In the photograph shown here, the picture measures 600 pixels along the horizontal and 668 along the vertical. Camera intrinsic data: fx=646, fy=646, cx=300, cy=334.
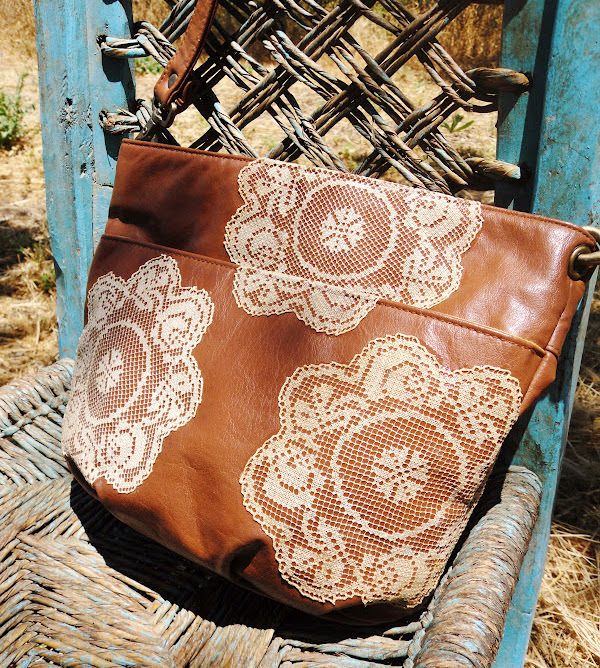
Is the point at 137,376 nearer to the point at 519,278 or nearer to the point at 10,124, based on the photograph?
the point at 519,278

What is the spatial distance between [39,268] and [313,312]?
1.94m

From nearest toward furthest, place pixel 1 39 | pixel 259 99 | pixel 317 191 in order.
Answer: pixel 317 191 < pixel 259 99 < pixel 1 39

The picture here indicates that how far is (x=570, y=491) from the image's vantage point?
1.62 m

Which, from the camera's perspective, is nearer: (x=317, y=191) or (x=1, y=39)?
(x=317, y=191)

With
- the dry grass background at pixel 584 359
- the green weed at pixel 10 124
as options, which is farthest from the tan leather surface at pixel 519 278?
the green weed at pixel 10 124

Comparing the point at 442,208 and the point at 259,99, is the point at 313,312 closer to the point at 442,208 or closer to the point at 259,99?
the point at 442,208

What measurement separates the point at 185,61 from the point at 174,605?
2.37 ft

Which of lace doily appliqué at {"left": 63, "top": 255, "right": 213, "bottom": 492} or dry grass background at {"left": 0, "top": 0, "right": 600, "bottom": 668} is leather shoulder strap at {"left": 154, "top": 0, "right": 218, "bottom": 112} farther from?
dry grass background at {"left": 0, "top": 0, "right": 600, "bottom": 668}

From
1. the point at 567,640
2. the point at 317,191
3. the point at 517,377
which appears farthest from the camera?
the point at 567,640

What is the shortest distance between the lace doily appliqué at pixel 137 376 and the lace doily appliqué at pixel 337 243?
0.28 ft

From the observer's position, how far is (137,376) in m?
0.82

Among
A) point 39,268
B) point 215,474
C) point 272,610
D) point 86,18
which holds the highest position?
point 86,18

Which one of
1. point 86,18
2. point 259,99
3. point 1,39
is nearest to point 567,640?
point 259,99

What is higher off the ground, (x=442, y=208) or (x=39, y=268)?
(x=442, y=208)
